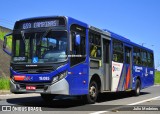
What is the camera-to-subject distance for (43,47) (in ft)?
40.7

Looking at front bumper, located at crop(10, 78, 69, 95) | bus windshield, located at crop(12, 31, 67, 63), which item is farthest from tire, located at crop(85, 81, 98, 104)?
bus windshield, located at crop(12, 31, 67, 63)

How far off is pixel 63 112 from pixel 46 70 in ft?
5.63

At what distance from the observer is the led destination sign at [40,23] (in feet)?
41.5

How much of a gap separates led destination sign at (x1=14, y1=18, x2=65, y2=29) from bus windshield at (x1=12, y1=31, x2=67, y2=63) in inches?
11.9

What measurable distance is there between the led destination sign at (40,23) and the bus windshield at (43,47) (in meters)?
0.30

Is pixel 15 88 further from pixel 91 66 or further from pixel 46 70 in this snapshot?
pixel 91 66

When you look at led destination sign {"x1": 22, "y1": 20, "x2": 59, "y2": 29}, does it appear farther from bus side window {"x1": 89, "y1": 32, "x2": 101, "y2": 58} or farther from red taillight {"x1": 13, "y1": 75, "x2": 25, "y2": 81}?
bus side window {"x1": 89, "y1": 32, "x2": 101, "y2": 58}

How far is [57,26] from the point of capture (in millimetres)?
12586

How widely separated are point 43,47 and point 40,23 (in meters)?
0.98

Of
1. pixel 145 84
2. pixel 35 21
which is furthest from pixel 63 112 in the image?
pixel 145 84

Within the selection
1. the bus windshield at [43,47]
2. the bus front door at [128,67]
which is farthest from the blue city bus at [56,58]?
the bus front door at [128,67]

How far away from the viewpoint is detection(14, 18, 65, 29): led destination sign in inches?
498

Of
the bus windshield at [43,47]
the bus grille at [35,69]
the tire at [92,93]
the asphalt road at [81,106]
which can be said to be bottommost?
the asphalt road at [81,106]

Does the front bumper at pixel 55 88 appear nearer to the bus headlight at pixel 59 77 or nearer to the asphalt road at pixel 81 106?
the bus headlight at pixel 59 77
